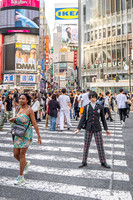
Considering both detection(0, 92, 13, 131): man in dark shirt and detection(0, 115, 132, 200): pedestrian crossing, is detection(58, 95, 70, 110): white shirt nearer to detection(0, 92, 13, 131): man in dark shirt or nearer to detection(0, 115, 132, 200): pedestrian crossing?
detection(0, 92, 13, 131): man in dark shirt

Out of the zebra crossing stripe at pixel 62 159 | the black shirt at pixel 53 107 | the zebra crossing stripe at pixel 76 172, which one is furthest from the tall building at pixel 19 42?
the zebra crossing stripe at pixel 76 172

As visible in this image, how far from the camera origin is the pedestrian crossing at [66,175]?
405 centimetres

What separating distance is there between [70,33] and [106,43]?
8046 centimetres

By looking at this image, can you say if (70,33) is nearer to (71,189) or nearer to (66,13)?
(66,13)

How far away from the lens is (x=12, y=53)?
66.4 metres

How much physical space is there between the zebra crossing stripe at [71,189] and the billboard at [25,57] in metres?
63.1

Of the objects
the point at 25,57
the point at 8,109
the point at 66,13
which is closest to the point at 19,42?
the point at 25,57

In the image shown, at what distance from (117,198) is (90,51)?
54026 millimetres

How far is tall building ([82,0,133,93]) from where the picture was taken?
49.6m

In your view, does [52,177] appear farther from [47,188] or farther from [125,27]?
[125,27]

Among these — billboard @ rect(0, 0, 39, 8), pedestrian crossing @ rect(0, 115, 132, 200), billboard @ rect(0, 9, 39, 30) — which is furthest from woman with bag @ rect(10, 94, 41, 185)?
billboard @ rect(0, 0, 39, 8)

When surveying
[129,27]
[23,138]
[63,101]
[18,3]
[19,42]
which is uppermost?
[18,3]

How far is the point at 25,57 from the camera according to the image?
66.2 m

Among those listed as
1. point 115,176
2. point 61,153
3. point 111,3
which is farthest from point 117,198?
point 111,3
